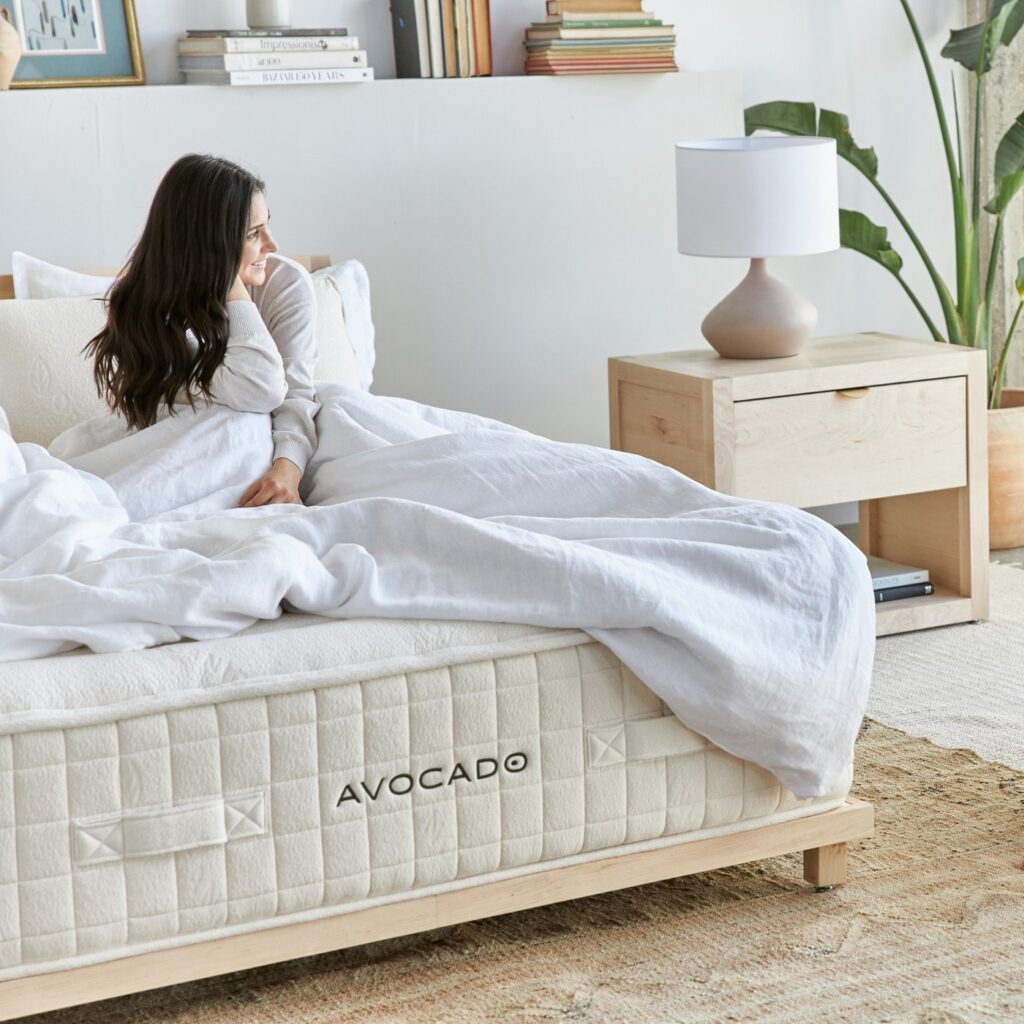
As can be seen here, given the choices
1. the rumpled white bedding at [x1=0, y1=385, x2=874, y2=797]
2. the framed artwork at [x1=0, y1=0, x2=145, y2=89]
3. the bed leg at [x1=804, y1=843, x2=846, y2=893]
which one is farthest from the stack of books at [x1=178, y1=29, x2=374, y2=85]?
the bed leg at [x1=804, y1=843, x2=846, y2=893]

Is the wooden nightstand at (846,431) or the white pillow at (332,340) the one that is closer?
the white pillow at (332,340)

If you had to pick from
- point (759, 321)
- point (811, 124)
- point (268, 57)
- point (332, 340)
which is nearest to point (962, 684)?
point (759, 321)

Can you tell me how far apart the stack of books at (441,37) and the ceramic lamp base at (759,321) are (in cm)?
75

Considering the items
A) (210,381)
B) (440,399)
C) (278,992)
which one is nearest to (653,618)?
(278,992)

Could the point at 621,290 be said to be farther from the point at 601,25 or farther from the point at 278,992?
the point at 278,992

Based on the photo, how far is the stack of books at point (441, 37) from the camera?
10.3 ft

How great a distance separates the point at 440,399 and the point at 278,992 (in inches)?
70.4

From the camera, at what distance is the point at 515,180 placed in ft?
10.7

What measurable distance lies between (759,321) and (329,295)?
82 centimetres

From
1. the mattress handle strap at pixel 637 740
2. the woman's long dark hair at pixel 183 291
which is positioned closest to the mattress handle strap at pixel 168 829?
the mattress handle strap at pixel 637 740

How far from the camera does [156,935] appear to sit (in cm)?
156

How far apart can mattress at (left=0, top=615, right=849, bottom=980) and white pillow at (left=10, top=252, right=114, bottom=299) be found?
4.00 feet

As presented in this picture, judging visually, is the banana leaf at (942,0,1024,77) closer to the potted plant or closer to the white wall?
the potted plant

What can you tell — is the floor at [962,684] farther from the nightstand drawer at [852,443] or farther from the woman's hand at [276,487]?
the woman's hand at [276,487]
